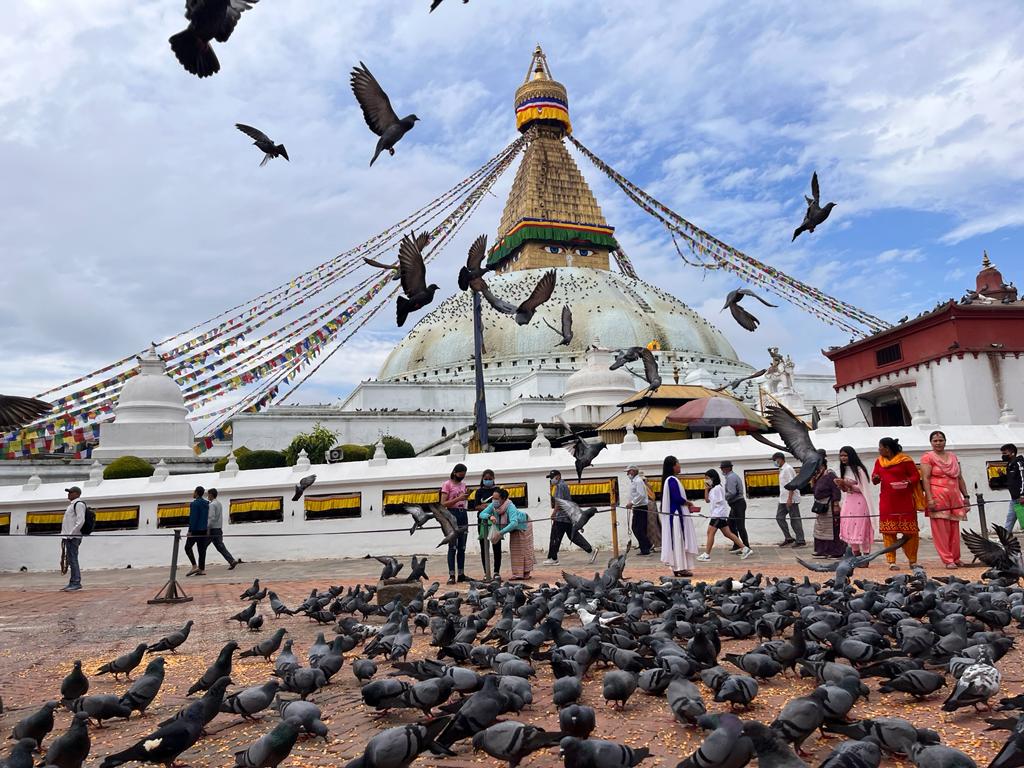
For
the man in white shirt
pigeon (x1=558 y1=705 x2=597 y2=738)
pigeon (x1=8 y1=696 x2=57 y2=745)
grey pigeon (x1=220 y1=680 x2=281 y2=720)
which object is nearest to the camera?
pigeon (x1=558 y1=705 x2=597 y2=738)

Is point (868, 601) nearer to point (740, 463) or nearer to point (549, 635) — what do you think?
point (549, 635)

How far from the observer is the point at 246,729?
13.0 feet

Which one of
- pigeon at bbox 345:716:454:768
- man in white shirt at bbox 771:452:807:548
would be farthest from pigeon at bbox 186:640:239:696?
man in white shirt at bbox 771:452:807:548

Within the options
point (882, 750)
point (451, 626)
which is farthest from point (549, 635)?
point (882, 750)

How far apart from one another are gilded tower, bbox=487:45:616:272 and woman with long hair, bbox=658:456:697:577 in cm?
4416

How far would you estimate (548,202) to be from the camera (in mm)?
53750

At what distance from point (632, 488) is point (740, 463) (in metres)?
3.24

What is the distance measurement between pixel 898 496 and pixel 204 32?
28.1 ft

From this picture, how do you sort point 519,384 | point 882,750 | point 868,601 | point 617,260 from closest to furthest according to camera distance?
point 882,750, point 868,601, point 519,384, point 617,260

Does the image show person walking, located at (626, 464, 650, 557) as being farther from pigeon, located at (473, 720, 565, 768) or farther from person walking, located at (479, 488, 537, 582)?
pigeon, located at (473, 720, 565, 768)

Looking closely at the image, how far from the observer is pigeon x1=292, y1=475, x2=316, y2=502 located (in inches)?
550

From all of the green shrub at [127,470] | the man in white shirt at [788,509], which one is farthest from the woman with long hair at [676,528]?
the green shrub at [127,470]

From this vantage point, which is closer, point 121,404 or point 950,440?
point 950,440

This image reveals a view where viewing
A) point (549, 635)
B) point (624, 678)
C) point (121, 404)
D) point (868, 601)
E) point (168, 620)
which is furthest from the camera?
point (121, 404)
